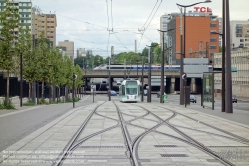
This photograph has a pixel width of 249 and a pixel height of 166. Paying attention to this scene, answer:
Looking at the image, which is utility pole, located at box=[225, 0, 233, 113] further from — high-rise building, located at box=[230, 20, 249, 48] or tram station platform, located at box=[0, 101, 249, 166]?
high-rise building, located at box=[230, 20, 249, 48]

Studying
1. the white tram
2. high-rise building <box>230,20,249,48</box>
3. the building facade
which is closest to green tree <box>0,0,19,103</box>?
the white tram

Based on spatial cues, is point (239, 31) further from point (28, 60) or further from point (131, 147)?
point (131, 147)

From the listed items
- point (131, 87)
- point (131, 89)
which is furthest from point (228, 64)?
point (131, 89)

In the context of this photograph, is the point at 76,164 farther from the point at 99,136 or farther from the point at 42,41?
the point at 42,41

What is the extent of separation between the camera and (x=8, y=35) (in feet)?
107

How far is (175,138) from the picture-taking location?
15.8 meters

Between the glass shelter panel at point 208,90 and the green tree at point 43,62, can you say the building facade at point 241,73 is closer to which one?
the green tree at point 43,62


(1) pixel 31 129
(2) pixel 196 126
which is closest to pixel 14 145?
(1) pixel 31 129

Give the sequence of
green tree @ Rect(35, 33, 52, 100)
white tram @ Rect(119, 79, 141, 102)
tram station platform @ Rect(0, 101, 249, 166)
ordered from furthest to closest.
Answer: white tram @ Rect(119, 79, 141, 102)
green tree @ Rect(35, 33, 52, 100)
tram station platform @ Rect(0, 101, 249, 166)

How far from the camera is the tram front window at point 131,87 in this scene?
55.7 meters

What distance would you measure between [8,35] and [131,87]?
83.4 feet

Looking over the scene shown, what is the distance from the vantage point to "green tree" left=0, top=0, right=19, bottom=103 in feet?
105

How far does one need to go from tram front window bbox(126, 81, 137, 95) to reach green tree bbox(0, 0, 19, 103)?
24.5 m

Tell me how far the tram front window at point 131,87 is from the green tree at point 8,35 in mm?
24507
